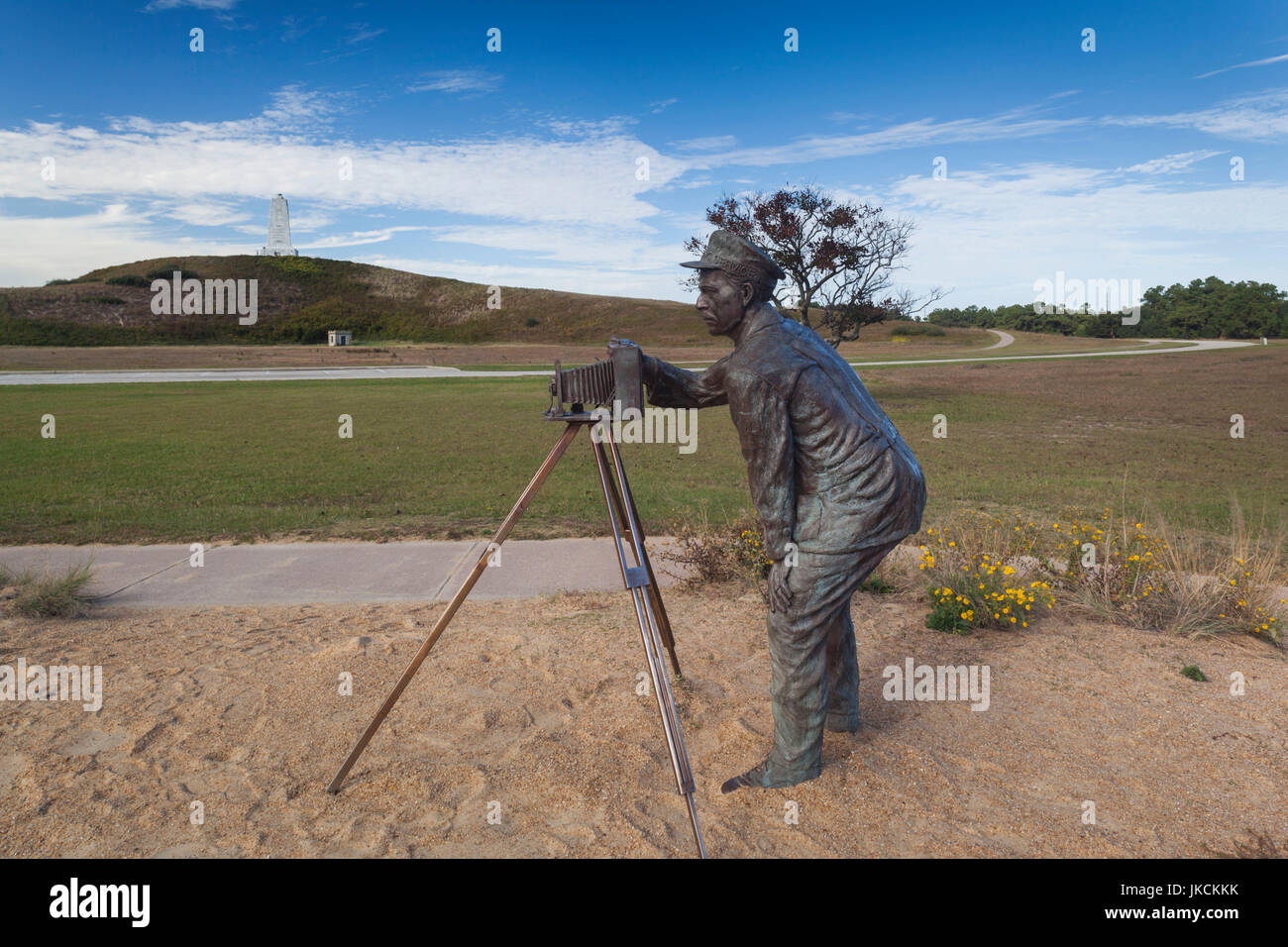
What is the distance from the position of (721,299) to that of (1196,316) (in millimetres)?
66339

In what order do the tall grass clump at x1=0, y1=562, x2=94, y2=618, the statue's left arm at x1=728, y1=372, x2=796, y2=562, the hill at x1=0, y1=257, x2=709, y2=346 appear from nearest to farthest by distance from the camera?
the statue's left arm at x1=728, y1=372, x2=796, y2=562 → the tall grass clump at x1=0, y1=562, x2=94, y2=618 → the hill at x1=0, y1=257, x2=709, y2=346

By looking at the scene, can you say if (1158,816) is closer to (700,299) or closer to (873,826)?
(873,826)

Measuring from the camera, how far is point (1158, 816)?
3.37 m

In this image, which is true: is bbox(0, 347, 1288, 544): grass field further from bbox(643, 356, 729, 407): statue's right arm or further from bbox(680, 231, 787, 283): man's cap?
bbox(680, 231, 787, 283): man's cap

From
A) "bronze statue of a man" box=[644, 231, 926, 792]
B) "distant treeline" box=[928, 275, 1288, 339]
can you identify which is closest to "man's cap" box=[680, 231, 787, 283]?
"bronze statue of a man" box=[644, 231, 926, 792]

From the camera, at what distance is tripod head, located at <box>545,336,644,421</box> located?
3.43 metres

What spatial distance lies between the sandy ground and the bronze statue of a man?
67 cm

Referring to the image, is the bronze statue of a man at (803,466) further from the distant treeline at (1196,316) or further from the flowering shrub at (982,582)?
the distant treeline at (1196,316)

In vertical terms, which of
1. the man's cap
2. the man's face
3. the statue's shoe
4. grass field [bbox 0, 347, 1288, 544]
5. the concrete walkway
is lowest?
the statue's shoe

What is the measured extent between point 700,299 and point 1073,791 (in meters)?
2.71

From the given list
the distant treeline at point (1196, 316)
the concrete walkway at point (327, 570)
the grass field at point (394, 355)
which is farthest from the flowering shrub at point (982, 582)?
the distant treeline at point (1196, 316)

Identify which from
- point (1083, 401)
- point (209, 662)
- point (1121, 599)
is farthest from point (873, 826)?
point (1083, 401)

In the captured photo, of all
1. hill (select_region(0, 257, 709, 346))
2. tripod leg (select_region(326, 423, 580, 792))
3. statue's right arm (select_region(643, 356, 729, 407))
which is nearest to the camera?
tripod leg (select_region(326, 423, 580, 792))

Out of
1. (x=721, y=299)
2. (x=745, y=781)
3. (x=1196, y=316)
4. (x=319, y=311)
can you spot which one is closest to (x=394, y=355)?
(x=319, y=311)
